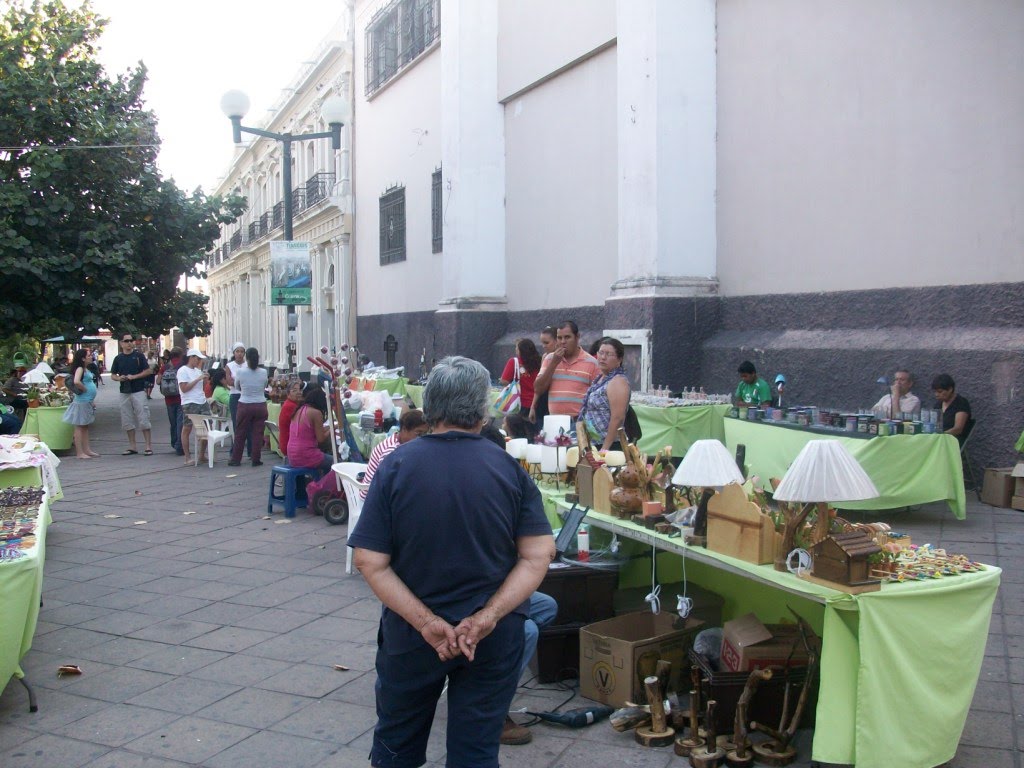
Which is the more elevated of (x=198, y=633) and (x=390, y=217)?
(x=390, y=217)

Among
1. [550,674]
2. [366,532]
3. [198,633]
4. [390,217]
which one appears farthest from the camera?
[390,217]

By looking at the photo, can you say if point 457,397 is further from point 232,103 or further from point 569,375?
point 232,103

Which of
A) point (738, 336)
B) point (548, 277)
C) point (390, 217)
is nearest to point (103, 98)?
point (390, 217)

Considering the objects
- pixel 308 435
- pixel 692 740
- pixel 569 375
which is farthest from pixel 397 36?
pixel 692 740

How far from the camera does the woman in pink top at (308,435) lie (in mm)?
9078

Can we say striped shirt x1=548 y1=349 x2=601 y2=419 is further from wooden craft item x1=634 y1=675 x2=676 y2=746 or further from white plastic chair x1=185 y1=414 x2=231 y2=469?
white plastic chair x1=185 y1=414 x2=231 y2=469

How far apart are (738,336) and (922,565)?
7.46 m

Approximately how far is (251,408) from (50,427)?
3.79 metres

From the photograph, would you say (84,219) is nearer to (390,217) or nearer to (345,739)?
(390,217)

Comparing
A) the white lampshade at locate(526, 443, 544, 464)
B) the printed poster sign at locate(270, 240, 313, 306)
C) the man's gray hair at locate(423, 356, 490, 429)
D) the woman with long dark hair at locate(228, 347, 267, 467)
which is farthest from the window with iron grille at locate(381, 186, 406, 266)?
the man's gray hair at locate(423, 356, 490, 429)

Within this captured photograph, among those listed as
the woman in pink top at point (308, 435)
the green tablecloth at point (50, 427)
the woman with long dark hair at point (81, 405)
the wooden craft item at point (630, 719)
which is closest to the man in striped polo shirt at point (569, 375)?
the woman in pink top at point (308, 435)

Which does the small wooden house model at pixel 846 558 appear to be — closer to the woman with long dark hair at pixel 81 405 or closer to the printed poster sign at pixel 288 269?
the printed poster sign at pixel 288 269

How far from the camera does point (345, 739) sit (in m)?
3.96

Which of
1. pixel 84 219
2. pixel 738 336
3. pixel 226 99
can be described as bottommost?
pixel 738 336
